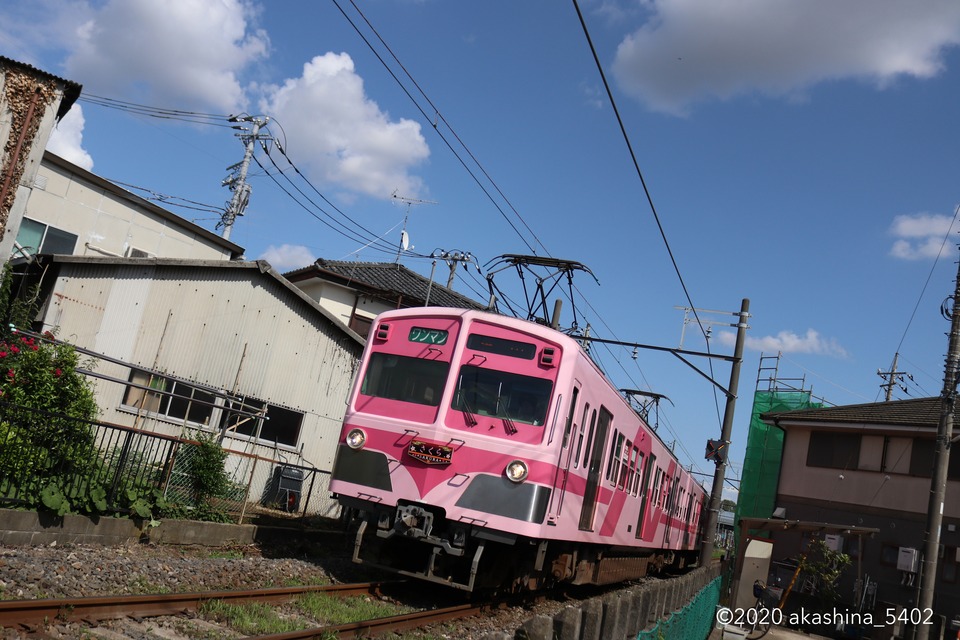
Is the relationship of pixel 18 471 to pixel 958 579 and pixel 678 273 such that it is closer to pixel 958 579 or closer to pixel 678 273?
pixel 678 273

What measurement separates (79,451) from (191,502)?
A: 214 cm

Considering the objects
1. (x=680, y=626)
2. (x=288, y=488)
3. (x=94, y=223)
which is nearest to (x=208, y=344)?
(x=288, y=488)

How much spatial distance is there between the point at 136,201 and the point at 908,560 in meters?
22.7

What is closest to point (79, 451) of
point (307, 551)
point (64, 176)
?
point (307, 551)

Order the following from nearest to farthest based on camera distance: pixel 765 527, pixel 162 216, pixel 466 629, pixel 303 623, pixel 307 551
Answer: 1. pixel 303 623
2. pixel 466 629
3. pixel 307 551
4. pixel 765 527
5. pixel 162 216

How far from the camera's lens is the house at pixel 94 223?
67.2ft

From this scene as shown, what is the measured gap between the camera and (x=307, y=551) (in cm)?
1202

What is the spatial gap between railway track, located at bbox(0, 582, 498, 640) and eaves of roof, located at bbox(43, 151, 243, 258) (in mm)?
16259

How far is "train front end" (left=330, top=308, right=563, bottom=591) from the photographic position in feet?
29.3

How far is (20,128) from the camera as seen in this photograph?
44.4 ft

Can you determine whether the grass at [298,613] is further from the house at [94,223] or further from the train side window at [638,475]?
the house at [94,223]

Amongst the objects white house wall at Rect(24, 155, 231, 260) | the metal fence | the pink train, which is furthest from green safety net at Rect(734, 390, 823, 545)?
the metal fence

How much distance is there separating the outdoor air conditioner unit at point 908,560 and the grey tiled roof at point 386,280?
531 inches

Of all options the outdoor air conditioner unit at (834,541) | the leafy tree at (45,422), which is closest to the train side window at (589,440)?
the leafy tree at (45,422)
